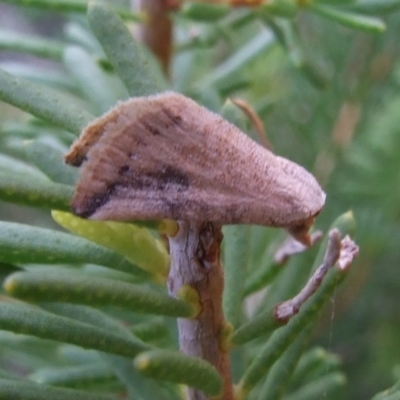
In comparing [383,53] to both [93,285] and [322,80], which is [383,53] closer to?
[322,80]

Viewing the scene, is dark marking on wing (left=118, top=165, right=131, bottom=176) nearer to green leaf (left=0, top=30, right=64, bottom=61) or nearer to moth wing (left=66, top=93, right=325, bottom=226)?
moth wing (left=66, top=93, right=325, bottom=226)

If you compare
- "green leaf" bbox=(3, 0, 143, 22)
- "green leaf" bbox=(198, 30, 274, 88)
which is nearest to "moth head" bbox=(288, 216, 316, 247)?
"green leaf" bbox=(3, 0, 143, 22)

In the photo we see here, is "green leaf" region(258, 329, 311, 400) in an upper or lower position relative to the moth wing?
lower

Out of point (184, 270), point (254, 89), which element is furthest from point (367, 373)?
point (184, 270)

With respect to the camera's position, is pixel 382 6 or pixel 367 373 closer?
pixel 382 6

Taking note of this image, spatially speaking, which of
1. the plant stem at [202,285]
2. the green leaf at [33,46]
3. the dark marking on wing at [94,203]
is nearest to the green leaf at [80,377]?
the plant stem at [202,285]

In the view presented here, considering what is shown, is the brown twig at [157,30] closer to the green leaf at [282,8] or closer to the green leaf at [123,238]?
the green leaf at [282,8]

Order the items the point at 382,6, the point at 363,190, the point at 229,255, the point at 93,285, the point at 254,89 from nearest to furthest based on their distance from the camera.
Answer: the point at 93,285 → the point at 229,255 → the point at 382,6 → the point at 363,190 → the point at 254,89
